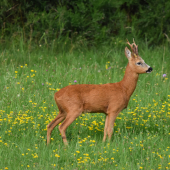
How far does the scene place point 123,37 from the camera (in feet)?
38.2

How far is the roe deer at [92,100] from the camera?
5.37 meters

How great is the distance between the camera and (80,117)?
6.36 m

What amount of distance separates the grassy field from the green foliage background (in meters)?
0.89

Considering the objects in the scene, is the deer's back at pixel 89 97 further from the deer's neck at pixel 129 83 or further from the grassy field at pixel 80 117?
the grassy field at pixel 80 117

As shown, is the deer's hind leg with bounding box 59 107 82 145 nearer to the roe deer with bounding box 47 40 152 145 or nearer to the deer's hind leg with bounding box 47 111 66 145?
the roe deer with bounding box 47 40 152 145

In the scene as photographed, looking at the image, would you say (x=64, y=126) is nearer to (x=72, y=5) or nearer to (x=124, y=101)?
(x=124, y=101)

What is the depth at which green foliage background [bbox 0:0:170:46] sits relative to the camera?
1131 cm

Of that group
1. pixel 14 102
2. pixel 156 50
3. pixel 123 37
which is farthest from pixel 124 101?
pixel 123 37

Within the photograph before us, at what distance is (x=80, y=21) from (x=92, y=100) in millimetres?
6397

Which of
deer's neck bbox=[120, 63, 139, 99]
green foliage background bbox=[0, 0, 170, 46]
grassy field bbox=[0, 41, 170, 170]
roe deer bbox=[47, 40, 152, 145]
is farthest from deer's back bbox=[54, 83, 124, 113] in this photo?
green foliage background bbox=[0, 0, 170, 46]

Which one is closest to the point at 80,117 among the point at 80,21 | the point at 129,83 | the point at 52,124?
the point at 52,124

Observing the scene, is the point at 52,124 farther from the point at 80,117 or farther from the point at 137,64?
the point at 137,64

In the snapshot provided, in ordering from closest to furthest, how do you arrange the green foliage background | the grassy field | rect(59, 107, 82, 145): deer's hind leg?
the grassy field
rect(59, 107, 82, 145): deer's hind leg
the green foliage background

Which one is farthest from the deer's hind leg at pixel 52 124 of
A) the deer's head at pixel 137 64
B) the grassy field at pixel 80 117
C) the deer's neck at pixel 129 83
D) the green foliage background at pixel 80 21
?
the green foliage background at pixel 80 21
